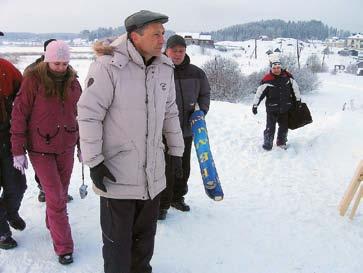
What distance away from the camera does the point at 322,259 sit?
3.80m

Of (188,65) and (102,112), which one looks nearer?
(102,112)

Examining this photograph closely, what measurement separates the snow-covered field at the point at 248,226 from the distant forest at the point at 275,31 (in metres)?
168

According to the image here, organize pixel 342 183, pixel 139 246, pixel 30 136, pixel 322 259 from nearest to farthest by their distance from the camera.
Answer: pixel 139 246 < pixel 30 136 < pixel 322 259 < pixel 342 183

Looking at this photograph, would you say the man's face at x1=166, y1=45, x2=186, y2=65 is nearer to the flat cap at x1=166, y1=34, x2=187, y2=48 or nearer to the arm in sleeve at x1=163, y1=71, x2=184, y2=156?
the flat cap at x1=166, y1=34, x2=187, y2=48

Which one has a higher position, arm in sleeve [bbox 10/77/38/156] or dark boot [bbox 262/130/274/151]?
arm in sleeve [bbox 10/77/38/156]

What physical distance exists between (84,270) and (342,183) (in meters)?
4.33

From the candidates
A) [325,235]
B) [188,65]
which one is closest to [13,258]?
[188,65]

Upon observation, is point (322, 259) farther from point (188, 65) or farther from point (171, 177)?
point (188, 65)

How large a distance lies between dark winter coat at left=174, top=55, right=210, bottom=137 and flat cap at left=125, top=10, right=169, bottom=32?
62.6 inches

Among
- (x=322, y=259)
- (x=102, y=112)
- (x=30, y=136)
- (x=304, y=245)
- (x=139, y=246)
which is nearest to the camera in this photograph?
(x=102, y=112)

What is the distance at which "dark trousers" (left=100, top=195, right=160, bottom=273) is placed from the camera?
111 inches

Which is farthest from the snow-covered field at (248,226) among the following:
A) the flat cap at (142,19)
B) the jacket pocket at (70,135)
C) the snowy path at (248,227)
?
the flat cap at (142,19)

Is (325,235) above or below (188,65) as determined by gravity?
below

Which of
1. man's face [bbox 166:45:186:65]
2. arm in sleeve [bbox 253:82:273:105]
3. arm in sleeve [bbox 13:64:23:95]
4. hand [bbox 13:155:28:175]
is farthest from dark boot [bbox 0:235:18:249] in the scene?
arm in sleeve [bbox 253:82:273:105]
